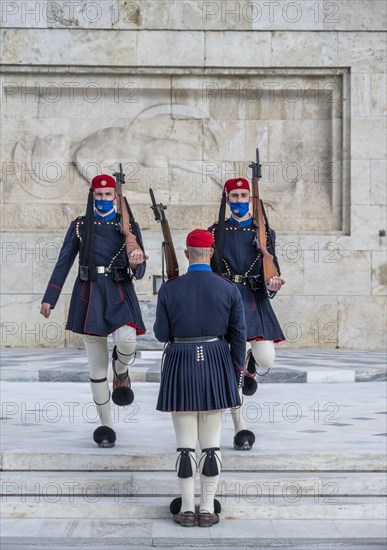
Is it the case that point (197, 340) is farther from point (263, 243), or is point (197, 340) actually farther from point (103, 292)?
point (263, 243)

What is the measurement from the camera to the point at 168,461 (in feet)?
21.6

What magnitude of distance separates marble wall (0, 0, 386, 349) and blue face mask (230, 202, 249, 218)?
7.15m

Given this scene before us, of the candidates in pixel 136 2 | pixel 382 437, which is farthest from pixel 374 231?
pixel 382 437

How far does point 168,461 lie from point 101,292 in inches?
47.3

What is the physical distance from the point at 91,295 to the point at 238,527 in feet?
6.63

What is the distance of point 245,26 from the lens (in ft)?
48.2

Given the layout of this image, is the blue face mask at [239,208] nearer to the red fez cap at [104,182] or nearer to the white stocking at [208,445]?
the red fez cap at [104,182]

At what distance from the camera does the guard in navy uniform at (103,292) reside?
7109 millimetres

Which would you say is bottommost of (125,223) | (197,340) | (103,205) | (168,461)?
(168,461)

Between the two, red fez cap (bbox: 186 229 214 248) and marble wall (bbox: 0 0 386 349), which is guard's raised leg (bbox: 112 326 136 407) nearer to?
red fez cap (bbox: 186 229 214 248)

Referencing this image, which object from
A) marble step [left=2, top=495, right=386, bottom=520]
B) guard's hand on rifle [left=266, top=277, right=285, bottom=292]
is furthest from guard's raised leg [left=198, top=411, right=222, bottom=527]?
guard's hand on rifle [left=266, top=277, right=285, bottom=292]

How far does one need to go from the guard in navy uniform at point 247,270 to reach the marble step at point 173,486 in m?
0.95

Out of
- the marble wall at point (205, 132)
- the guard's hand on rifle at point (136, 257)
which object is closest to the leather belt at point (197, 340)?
the guard's hand on rifle at point (136, 257)

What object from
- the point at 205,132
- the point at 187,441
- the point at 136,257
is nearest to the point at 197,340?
the point at 187,441
